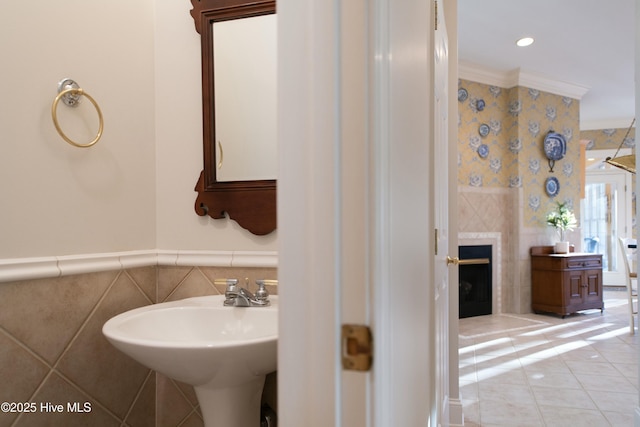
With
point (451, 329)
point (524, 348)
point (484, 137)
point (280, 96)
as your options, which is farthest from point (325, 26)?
point (484, 137)

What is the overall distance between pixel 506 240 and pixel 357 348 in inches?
206

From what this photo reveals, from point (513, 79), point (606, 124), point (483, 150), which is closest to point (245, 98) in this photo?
point (483, 150)

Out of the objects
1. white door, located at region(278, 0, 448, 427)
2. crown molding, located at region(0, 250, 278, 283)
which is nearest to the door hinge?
white door, located at region(278, 0, 448, 427)

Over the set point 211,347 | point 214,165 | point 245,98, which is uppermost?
point 245,98

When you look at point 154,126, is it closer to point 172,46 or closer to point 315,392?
point 172,46

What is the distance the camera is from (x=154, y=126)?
1629 millimetres

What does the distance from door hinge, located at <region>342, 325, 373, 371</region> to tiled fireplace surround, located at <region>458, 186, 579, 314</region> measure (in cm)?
478

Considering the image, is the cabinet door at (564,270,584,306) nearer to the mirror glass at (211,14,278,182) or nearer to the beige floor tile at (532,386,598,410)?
the beige floor tile at (532,386,598,410)

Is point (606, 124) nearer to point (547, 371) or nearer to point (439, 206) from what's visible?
point (547, 371)

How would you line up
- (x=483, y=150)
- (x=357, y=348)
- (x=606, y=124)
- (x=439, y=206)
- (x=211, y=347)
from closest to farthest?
(x=357, y=348) < (x=211, y=347) < (x=439, y=206) < (x=483, y=150) < (x=606, y=124)

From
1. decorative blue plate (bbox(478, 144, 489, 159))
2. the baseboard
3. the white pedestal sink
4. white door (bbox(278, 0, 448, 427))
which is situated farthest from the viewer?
decorative blue plate (bbox(478, 144, 489, 159))

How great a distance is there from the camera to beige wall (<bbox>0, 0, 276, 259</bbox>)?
1164 mm

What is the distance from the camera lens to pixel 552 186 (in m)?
5.33

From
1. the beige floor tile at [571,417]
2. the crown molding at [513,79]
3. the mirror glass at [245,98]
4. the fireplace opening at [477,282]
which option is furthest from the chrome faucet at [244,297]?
the crown molding at [513,79]
